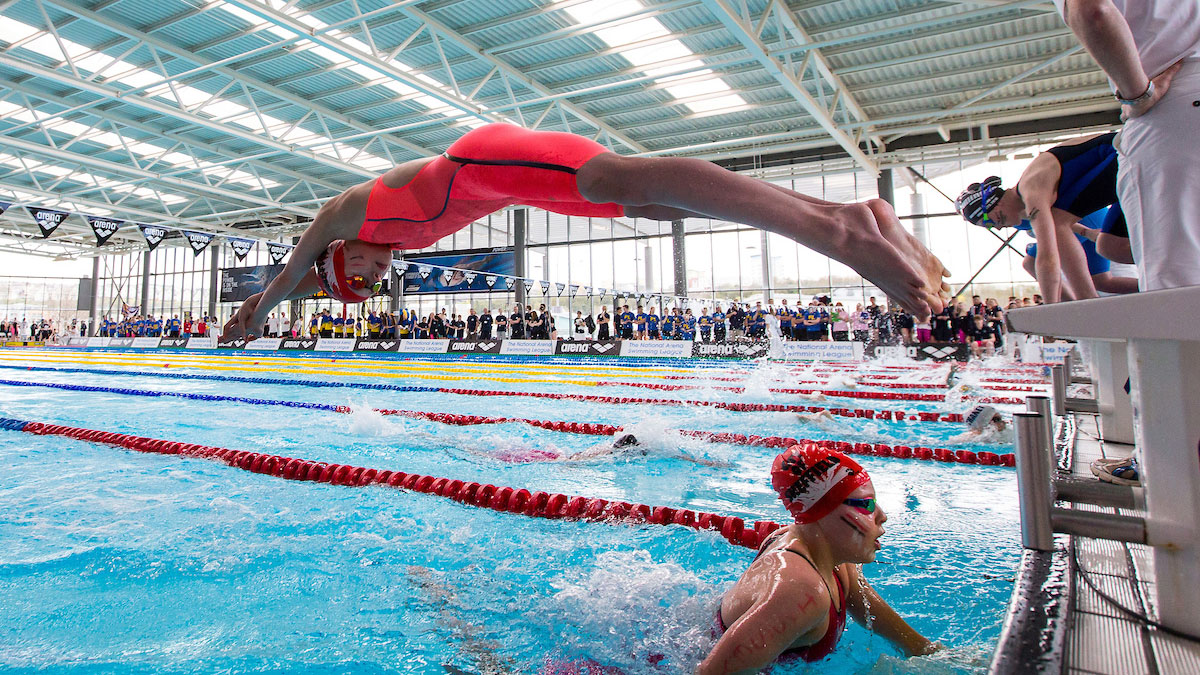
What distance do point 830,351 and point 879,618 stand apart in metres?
12.0

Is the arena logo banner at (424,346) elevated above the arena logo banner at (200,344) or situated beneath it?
situated beneath

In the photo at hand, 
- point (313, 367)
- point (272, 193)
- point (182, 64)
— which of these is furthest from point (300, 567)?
point (272, 193)

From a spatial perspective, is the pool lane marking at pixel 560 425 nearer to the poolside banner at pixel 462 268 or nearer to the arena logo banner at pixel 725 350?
the arena logo banner at pixel 725 350

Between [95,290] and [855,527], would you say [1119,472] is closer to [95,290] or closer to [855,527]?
[855,527]

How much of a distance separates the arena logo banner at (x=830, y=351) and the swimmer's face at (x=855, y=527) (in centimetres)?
1220

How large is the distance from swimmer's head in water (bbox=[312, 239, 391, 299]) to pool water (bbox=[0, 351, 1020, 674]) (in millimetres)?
1071

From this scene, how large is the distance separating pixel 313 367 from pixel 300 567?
12055mm

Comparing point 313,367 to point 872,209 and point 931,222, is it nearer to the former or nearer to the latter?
point 872,209

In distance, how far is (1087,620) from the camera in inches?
52.4

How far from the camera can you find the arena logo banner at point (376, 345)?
18.4 m

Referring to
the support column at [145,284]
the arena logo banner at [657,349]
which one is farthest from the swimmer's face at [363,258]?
the support column at [145,284]

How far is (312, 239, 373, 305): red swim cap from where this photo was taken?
274cm

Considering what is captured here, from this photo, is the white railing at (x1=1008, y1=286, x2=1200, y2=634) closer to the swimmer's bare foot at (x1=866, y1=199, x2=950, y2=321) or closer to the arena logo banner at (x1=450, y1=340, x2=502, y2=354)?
the swimmer's bare foot at (x1=866, y1=199, x2=950, y2=321)

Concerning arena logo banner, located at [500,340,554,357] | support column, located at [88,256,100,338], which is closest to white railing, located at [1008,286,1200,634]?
arena logo banner, located at [500,340,554,357]
